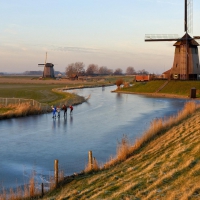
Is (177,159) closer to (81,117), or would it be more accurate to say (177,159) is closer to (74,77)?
(81,117)

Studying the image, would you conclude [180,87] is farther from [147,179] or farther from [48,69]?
[48,69]

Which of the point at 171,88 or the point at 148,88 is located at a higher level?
the point at 171,88

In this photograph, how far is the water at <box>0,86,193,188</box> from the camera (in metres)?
11.3

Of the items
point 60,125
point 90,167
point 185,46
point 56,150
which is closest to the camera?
point 90,167

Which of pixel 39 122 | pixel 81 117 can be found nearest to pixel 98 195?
pixel 39 122

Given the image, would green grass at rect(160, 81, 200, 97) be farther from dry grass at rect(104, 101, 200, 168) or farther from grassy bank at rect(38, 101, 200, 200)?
grassy bank at rect(38, 101, 200, 200)

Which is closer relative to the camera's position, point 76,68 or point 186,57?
point 186,57

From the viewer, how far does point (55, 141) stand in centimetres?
1620

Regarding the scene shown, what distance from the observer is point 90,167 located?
32.6 ft

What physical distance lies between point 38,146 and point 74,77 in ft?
345

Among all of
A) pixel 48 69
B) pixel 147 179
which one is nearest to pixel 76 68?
pixel 48 69

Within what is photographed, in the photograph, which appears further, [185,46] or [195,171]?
[185,46]

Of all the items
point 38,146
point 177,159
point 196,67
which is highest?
point 196,67

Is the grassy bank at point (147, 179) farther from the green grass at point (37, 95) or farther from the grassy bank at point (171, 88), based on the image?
the grassy bank at point (171, 88)
